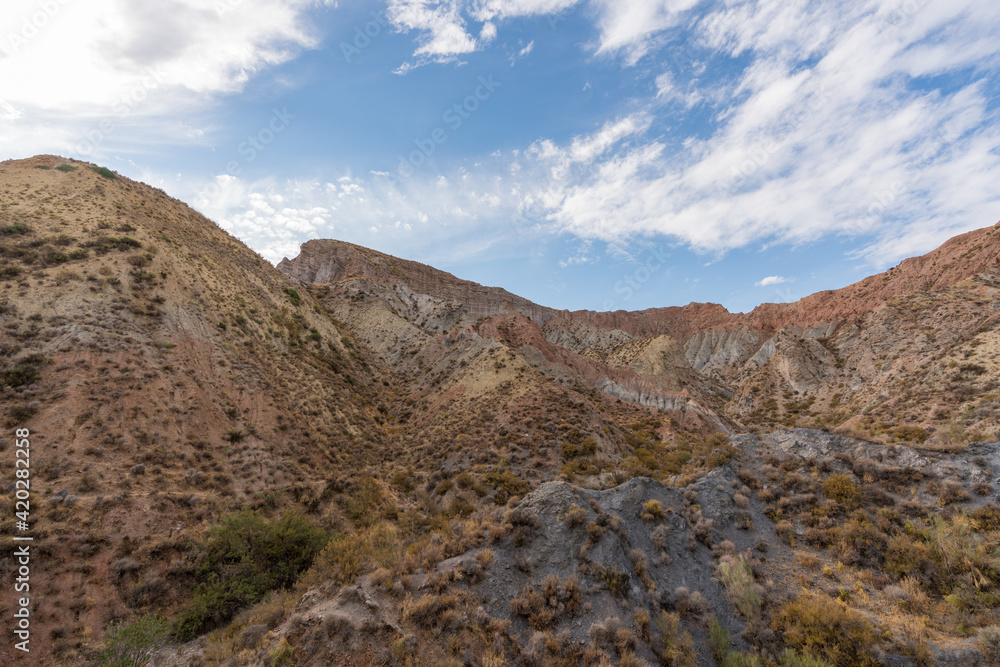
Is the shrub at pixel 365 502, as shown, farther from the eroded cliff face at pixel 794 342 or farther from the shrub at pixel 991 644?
the eroded cliff face at pixel 794 342

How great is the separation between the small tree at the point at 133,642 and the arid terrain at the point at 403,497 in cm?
12

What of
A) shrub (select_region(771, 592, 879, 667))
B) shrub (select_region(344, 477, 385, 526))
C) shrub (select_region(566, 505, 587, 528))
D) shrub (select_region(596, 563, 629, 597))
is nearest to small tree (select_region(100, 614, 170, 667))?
shrub (select_region(344, 477, 385, 526))

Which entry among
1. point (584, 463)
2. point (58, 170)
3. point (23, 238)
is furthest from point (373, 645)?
point (58, 170)

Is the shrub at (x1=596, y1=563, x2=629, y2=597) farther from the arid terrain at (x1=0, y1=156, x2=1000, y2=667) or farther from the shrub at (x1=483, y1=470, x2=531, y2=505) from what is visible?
the shrub at (x1=483, y1=470, x2=531, y2=505)

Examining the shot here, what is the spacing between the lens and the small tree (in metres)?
8.79

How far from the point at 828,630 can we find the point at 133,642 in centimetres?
1594

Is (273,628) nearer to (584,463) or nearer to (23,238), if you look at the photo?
(584,463)

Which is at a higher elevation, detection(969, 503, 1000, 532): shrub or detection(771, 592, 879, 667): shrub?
detection(969, 503, 1000, 532): shrub

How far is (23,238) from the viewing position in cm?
1917

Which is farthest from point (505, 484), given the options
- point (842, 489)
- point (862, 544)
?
point (862, 544)

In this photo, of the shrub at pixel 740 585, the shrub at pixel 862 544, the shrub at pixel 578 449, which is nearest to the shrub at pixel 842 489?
the shrub at pixel 862 544

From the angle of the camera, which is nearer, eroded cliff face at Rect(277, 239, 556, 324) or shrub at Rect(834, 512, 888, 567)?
shrub at Rect(834, 512, 888, 567)

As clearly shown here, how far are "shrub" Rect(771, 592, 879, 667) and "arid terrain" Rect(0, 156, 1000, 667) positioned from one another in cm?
5

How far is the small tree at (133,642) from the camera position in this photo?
8789 millimetres
